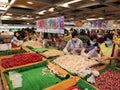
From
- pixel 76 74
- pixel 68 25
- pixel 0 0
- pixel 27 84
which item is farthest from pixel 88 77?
pixel 68 25

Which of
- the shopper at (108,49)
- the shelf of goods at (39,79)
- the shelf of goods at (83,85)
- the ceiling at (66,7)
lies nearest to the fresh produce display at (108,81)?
the shelf of goods at (83,85)

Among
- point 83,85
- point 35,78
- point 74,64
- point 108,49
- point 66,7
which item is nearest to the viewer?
point 83,85

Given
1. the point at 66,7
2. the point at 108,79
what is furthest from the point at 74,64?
the point at 66,7

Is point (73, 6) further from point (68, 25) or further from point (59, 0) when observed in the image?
point (68, 25)

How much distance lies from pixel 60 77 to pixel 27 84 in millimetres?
479

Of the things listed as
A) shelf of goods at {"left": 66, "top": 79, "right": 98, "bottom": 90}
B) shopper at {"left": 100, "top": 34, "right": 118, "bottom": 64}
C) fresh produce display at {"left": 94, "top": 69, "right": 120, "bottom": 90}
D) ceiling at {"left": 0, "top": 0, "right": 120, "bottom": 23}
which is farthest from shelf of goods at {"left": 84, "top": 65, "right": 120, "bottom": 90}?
ceiling at {"left": 0, "top": 0, "right": 120, "bottom": 23}

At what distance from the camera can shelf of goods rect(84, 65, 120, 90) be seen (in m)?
1.62

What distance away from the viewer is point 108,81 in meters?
1.75

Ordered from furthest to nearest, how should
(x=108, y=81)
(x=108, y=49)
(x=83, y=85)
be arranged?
(x=108, y=49) → (x=108, y=81) → (x=83, y=85)

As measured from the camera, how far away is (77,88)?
1.45 metres

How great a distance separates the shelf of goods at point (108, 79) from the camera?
63.7 inches

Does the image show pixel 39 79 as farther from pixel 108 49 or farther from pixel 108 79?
pixel 108 49

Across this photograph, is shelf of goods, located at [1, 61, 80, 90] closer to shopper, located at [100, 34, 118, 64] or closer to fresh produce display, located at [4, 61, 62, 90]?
fresh produce display, located at [4, 61, 62, 90]

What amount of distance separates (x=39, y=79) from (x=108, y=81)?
0.99 m
